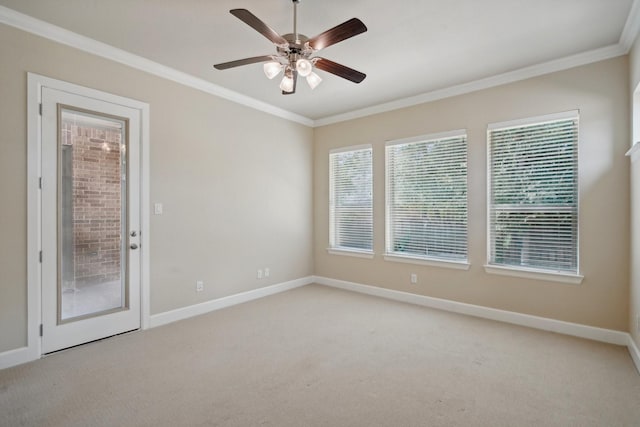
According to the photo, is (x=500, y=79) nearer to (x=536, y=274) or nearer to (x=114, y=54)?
(x=536, y=274)

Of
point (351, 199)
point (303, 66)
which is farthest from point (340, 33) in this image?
point (351, 199)

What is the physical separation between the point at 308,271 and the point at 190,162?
273cm

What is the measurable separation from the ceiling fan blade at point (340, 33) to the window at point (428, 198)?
2507mm

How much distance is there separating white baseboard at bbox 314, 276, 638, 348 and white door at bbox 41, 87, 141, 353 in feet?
10.5

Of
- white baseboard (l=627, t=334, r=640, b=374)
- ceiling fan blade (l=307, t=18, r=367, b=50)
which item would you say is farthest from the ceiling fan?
white baseboard (l=627, t=334, r=640, b=374)

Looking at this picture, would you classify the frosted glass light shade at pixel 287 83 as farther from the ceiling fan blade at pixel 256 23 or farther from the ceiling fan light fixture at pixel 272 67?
the ceiling fan blade at pixel 256 23

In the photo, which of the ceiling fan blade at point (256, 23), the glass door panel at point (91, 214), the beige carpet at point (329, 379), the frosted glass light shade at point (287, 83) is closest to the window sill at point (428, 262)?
the beige carpet at point (329, 379)

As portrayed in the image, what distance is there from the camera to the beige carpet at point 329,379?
2021mm

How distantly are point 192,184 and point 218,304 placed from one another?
62.5 inches

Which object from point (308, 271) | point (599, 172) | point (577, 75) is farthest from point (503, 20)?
point (308, 271)

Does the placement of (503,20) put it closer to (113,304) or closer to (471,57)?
(471,57)

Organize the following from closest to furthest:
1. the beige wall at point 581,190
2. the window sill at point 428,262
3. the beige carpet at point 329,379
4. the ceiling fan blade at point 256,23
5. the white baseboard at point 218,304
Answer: the ceiling fan blade at point 256,23 → the beige carpet at point 329,379 → the beige wall at point 581,190 → the white baseboard at point 218,304 → the window sill at point 428,262

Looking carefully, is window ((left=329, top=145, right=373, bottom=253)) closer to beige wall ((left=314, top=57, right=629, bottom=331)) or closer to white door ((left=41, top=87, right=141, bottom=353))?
beige wall ((left=314, top=57, right=629, bottom=331))

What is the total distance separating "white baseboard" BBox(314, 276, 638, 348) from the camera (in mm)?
3125
